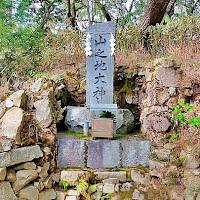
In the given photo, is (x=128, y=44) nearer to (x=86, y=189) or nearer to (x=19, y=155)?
(x=86, y=189)

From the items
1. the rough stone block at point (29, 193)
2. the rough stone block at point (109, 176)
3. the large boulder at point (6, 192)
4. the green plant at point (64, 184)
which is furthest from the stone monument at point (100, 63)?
the large boulder at point (6, 192)

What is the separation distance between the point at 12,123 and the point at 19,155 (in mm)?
452

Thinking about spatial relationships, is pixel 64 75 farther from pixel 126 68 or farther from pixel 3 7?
pixel 3 7

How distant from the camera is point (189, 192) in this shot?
9.64 feet

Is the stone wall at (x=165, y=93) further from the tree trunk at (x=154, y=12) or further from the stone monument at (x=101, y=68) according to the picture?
the tree trunk at (x=154, y=12)

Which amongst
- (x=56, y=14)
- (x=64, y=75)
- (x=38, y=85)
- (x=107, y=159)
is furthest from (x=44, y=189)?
(x=56, y=14)

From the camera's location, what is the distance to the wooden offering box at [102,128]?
3.65 m

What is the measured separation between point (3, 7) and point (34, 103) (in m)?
3.95

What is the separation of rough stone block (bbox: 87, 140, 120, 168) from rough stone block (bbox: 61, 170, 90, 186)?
21cm

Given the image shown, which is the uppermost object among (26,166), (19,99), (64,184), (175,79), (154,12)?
(154,12)

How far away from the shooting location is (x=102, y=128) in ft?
12.0

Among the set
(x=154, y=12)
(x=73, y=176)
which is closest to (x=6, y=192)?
(x=73, y=176)

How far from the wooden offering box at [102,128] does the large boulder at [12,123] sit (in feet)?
3.44

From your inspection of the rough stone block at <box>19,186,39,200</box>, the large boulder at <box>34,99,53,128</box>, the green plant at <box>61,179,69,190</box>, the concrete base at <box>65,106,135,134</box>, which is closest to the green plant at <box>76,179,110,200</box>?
the green plant at <box>61,179,69,190</box>
